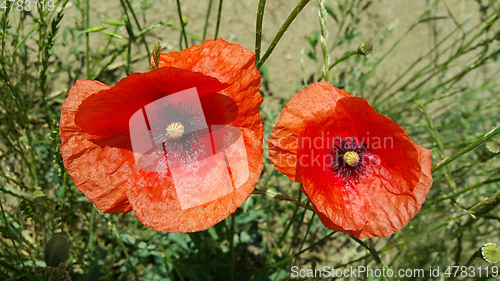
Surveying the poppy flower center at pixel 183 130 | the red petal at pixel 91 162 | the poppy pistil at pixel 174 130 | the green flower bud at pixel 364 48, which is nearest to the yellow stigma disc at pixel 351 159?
the green flower bud at pixel 364 48

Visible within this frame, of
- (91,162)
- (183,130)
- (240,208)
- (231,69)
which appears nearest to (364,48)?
(231,69)

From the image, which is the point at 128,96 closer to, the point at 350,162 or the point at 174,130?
the point at 174,130

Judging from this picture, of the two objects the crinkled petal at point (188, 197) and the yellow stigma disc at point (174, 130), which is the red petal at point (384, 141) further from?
the yellow stigma disc at point (174, 130)

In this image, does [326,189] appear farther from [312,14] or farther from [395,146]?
[312,14]

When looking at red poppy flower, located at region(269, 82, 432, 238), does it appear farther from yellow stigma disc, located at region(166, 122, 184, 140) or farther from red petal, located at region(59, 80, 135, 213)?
red petal, located at region(59, 80, 135, 213)

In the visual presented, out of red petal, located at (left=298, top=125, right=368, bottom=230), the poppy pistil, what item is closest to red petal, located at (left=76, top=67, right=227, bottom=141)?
the poppy pistil

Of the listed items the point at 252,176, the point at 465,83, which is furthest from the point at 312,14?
the point at 252,176

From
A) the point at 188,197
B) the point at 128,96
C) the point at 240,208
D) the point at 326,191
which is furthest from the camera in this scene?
the point at 240,208
